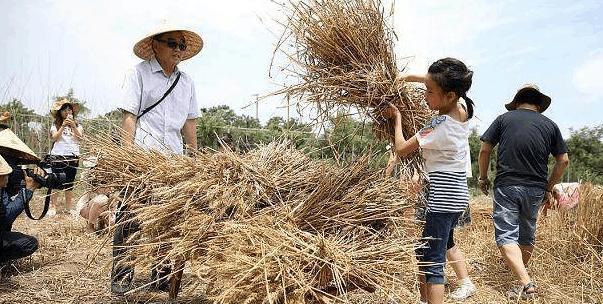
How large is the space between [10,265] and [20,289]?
525mm

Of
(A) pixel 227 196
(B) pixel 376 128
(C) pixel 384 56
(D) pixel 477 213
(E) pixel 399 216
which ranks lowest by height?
(D) pixel 477 213

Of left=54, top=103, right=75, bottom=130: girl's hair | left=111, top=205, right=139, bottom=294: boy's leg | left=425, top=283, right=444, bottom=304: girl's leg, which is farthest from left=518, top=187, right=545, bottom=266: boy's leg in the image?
left=54, top=103, right=75, bottom=130: girl's hair

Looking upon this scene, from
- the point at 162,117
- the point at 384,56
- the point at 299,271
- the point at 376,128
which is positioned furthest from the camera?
the point at 162,117

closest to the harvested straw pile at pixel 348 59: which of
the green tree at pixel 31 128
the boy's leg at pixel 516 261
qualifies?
the boy's leg at pixel 516 261

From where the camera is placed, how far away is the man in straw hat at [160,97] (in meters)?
2.95

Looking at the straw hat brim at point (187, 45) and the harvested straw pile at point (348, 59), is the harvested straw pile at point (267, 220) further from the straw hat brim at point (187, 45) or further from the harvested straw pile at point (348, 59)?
the straw hat brim at point (187, 45)

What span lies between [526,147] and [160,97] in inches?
95.7

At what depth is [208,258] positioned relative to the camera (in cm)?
187

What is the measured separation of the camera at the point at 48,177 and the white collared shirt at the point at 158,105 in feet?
2.29

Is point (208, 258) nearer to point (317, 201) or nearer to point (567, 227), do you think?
point (317, 201)

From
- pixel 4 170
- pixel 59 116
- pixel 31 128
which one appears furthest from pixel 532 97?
pixel 31 128

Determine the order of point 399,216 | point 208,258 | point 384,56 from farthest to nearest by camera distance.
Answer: point 384,56 → point 399,216 → point 208,258

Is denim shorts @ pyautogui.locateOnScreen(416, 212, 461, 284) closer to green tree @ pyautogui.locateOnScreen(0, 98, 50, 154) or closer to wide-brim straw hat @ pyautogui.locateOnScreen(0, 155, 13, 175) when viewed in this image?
wide-brim straw hat @ pyautogui.locateOnScreen(0, 155, 13, 175)

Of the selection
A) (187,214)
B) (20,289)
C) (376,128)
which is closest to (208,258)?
(187,214)
